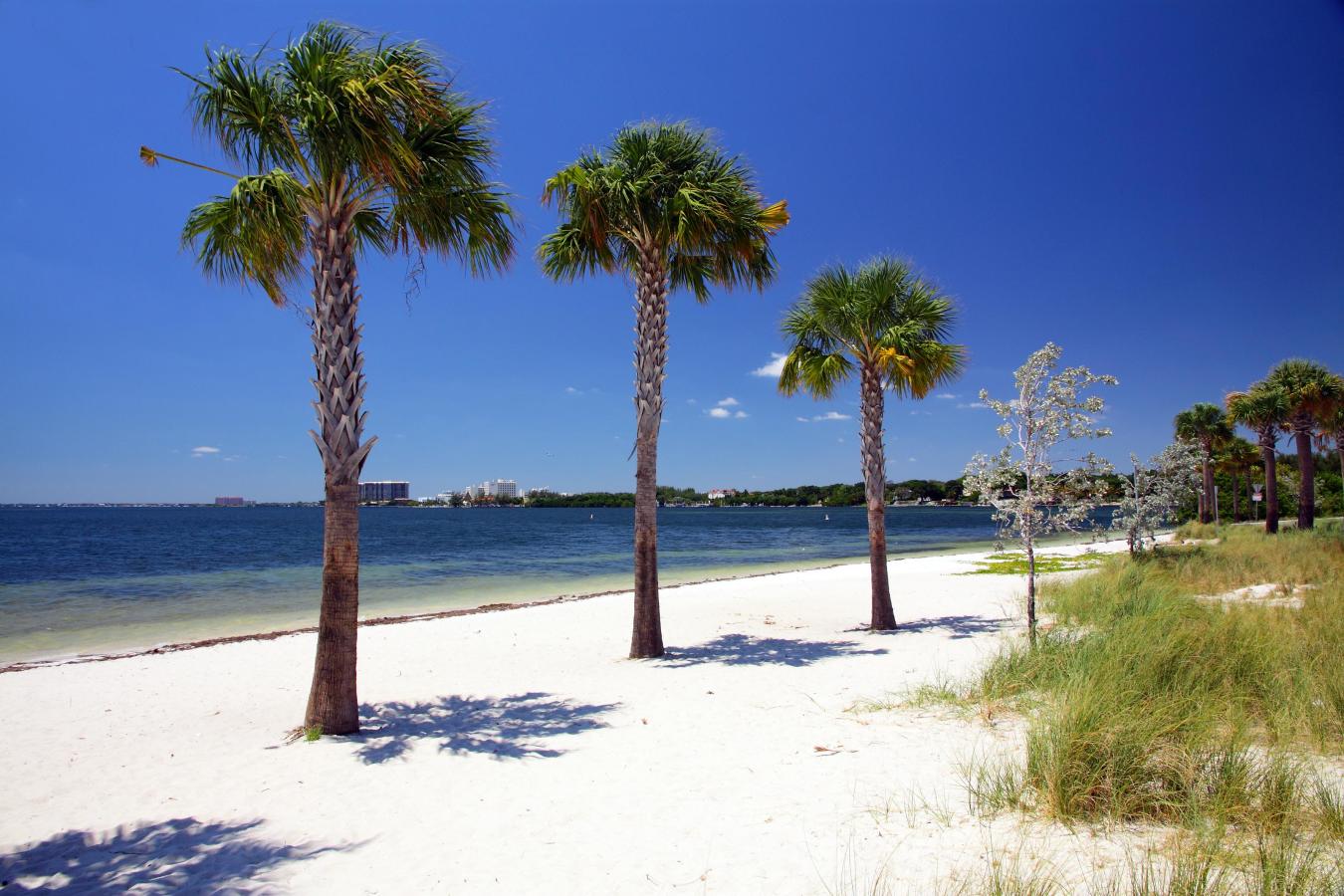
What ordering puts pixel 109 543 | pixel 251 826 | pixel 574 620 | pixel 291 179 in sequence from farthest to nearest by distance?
1. pixel 109 543
2. pixel 574 620
3. pixel 291 179
4. pixel 251 826

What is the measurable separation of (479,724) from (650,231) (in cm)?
784

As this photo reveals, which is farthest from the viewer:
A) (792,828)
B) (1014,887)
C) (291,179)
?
(291,179)

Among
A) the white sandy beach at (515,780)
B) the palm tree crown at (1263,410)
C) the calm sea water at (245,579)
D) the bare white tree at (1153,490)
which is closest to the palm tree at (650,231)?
the white sandy beach at (515,780)

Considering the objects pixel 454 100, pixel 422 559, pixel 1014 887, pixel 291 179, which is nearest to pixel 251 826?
pixel 1014 887

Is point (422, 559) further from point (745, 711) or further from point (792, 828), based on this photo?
point (792, 828)

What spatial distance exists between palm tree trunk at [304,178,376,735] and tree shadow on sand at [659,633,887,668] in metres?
5.13

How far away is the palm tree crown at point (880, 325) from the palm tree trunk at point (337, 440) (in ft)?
29.5

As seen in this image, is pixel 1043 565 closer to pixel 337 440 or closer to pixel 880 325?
pixel 880 325

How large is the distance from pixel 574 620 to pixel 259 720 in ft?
27.5

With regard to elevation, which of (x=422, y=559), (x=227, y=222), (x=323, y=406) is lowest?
(x=422, y=559)

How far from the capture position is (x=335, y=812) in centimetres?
556

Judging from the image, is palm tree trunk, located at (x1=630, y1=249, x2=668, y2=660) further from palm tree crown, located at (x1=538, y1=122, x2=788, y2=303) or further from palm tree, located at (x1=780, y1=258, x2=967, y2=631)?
palm tree, located at (x1=780, y1=258, x2=967, y2=631)

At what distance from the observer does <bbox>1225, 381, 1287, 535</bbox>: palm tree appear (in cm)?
3173

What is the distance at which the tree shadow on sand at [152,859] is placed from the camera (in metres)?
4.45
